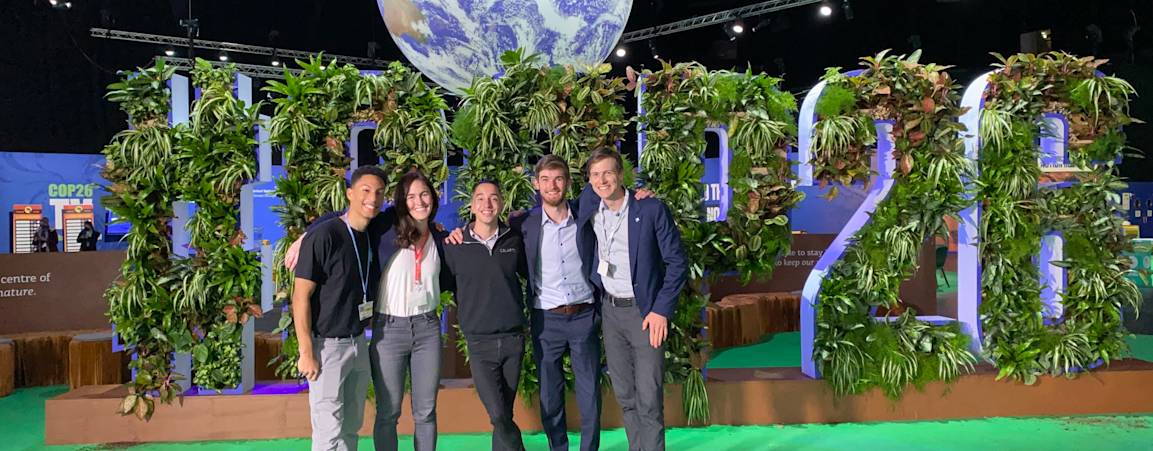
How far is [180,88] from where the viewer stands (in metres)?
3.96

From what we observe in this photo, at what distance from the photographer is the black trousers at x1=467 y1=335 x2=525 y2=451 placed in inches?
119

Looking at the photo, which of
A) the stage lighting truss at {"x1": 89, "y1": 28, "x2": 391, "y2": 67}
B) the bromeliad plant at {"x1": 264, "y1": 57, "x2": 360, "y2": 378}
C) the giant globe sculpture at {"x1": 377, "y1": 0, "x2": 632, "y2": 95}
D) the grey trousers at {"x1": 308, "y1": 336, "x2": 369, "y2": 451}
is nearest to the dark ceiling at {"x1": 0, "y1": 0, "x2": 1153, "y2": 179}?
the stage lighting truss at {"x1": 89, "y1": 28, "x2": 391, "y2": 67}

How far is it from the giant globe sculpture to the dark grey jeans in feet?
7.55

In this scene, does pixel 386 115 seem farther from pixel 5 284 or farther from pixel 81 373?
pixel 5 284

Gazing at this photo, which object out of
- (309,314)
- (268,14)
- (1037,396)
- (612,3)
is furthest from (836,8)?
(309,314)

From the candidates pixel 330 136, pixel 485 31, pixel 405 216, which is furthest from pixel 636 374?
pixel 485 31

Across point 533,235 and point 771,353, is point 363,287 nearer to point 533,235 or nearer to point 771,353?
point 533,235

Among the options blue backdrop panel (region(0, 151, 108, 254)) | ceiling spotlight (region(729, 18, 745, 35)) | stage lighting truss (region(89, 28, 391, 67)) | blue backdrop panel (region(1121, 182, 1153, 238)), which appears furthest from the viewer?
ceiling spotlight (region(729, 18, 745, 35))

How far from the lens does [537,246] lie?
3.15 metres

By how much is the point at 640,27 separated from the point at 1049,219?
8.28m

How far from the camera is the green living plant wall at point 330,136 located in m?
3.85

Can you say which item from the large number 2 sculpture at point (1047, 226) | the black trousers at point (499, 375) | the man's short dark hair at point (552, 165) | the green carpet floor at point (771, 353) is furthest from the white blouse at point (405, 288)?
the green carpet floor at point (771, 353)

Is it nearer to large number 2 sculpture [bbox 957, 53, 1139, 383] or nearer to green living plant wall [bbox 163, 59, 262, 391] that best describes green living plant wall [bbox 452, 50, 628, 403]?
green living plant wall [bbox 163, 59, 262, 391]

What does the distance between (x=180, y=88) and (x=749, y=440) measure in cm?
348
